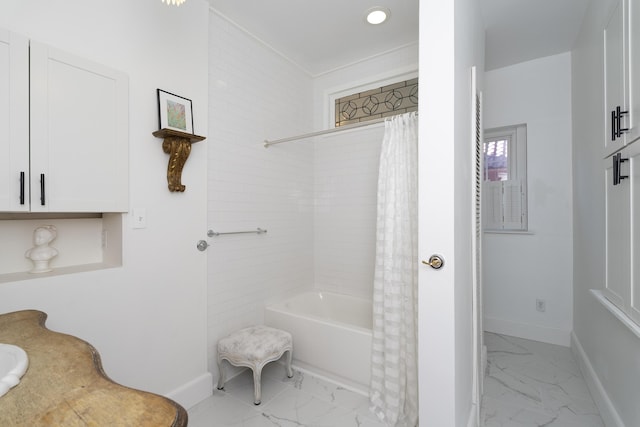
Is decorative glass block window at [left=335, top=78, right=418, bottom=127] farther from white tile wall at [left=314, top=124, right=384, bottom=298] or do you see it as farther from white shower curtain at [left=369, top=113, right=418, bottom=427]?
white shower curtain at [left=369, top=113, right=418, bottom=427]

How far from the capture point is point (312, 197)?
3.19 meters

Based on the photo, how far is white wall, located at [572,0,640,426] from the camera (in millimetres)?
1562

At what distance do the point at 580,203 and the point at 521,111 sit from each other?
1070 millimetres

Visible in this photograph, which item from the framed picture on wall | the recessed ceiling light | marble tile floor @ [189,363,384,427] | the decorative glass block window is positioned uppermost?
the recessed ceiling light

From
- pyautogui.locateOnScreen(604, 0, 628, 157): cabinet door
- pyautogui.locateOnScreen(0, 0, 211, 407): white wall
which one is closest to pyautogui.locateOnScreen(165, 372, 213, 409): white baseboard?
pyautogui.locateOnScreen(0, 0, 211, 407): white wall

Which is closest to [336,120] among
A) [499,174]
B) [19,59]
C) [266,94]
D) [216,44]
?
[266,94]

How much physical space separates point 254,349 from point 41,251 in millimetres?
1251

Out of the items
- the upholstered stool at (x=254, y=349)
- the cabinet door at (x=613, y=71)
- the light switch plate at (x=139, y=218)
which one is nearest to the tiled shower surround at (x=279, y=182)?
the upholstered stool at (x=254, y=349)

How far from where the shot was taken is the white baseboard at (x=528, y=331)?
283 centimetres

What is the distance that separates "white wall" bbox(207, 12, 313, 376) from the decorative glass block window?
1.22 ft

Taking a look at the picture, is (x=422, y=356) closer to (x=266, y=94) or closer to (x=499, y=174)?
(x=266, y=94)

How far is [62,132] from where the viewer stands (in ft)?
4.50

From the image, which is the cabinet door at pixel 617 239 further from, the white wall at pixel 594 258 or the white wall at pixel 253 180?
the white wall at pixel 253 180

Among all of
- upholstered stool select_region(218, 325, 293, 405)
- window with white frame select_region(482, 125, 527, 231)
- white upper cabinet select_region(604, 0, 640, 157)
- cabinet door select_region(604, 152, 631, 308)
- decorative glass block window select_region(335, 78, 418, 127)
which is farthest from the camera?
window with white frame select_region(482, 125, 527, 231)
